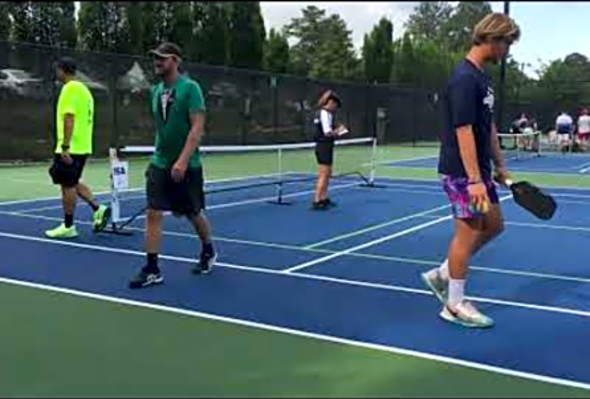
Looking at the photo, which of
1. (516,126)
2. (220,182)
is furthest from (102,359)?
(516,126)

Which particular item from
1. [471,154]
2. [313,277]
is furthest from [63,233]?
[471,154]

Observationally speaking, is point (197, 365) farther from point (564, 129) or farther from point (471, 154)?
point (564, 129)

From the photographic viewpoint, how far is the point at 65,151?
28.3ft

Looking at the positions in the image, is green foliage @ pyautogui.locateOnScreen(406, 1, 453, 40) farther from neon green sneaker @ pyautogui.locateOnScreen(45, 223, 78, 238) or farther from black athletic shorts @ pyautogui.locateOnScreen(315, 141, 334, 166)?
black athletic shorts @ pyautogui.locateOnScreen(315, 141, 334, 166)

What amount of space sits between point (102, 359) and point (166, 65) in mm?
2438

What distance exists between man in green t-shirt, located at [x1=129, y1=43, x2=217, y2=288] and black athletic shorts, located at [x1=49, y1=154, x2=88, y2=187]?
2451 mm

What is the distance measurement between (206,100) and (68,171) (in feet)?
51.9

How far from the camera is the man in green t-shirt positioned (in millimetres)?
6363

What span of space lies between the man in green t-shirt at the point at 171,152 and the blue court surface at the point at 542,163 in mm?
14933

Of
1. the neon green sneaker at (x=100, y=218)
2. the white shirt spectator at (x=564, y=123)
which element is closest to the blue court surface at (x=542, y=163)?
the white shirt spectator at (x=564, y=123)

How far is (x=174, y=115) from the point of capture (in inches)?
254

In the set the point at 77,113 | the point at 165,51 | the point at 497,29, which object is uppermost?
the point at 497,29

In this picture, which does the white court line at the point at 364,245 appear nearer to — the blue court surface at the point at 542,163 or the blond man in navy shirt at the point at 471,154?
the blond man in navy shirt at the point at 471,154

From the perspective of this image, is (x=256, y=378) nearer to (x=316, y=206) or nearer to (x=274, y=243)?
(x=274, y=243)
